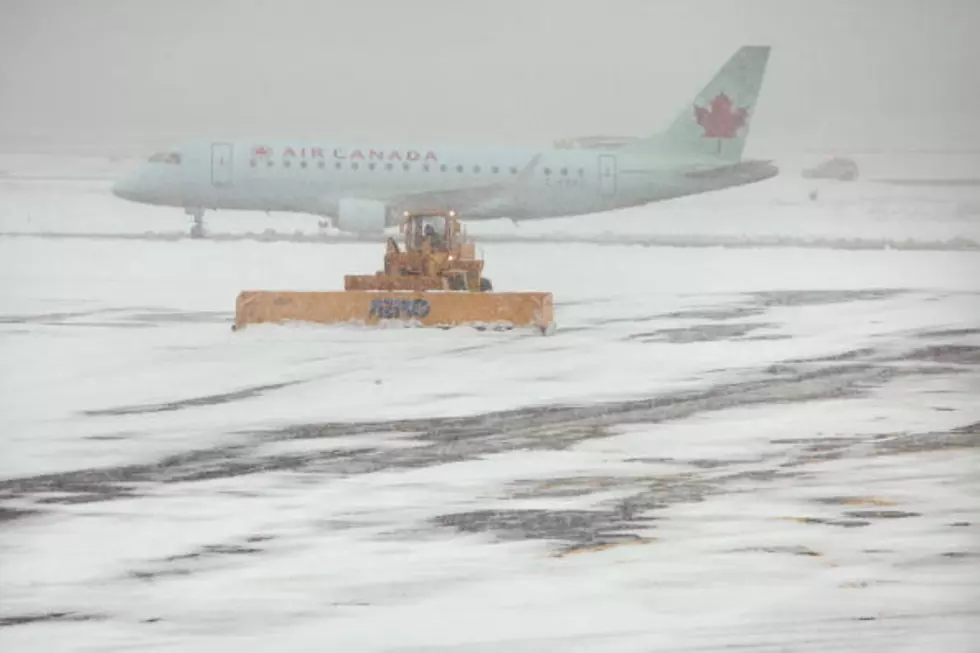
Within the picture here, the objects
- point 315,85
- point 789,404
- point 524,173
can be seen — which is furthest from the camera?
point 315,85

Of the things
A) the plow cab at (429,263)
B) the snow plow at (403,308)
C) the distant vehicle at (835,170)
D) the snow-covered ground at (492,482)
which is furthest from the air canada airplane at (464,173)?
the snow plow at (403,308)

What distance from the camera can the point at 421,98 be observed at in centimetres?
3972

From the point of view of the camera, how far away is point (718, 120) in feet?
112

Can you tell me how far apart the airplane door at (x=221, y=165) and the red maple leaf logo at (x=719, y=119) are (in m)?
9.97

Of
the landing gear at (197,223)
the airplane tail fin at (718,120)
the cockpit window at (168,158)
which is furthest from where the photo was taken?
the airplane tail fin at (718,120)

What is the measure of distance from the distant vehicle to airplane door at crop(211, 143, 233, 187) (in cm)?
1605

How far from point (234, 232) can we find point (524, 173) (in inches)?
353

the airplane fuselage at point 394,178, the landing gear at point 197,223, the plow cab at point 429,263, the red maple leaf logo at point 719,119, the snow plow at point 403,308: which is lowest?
the snow plow at point 403,308

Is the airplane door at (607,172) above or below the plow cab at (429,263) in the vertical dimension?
above

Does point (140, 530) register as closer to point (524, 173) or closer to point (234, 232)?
point (524, 173)

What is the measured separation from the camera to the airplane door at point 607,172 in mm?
32938

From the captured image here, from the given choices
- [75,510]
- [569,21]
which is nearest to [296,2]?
[569,21]

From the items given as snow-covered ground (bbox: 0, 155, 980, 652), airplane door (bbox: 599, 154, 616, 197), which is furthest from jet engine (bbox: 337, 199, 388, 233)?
snow-covered ground (bbox: 0, 155, 980, 652)

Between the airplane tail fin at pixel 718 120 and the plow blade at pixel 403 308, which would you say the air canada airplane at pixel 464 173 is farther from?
the plow blade at pixel 403 308
